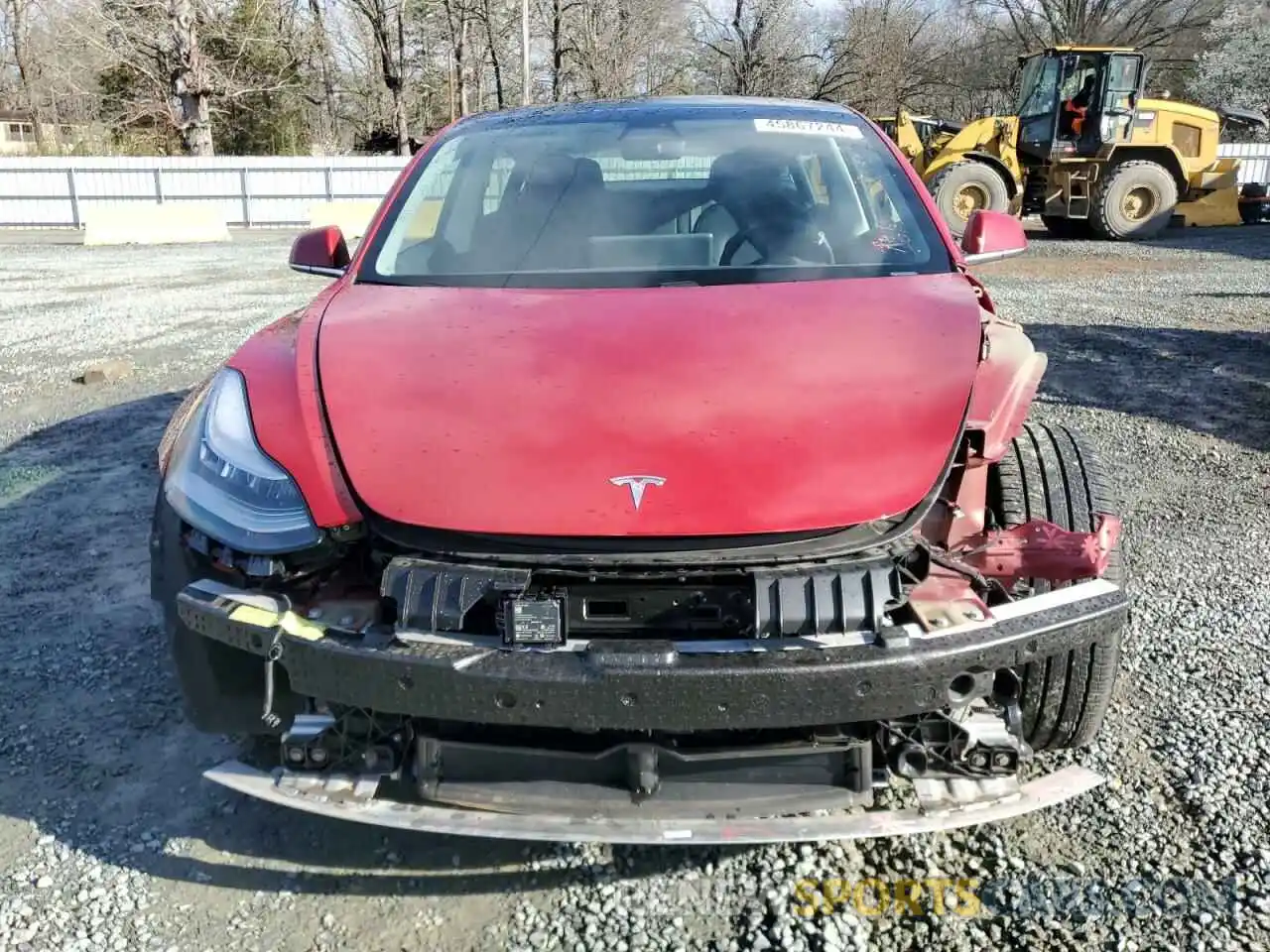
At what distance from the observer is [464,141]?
3.54 meters

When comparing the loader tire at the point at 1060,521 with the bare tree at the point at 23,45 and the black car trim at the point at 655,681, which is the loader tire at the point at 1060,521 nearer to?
the black car trim at the point at 655,681

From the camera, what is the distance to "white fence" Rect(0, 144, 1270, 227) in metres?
22.0

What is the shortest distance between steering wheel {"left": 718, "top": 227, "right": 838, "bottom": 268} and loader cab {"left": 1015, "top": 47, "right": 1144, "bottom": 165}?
14.7 metres

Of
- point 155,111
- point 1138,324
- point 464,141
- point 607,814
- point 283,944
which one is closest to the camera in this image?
point 607,814

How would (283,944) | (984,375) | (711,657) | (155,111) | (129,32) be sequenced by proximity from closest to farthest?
(711,657) < (283,944) < (984,375) < (129,32) < (155,111)

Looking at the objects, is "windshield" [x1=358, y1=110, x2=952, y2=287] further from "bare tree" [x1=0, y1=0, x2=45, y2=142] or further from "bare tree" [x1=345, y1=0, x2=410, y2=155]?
"bare tree" [x1=0, y1=0, x2=45, y2=142]

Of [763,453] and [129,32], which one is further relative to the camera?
[129,32]

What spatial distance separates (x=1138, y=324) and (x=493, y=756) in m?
8.29

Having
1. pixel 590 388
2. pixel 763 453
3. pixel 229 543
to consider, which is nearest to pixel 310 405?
pixel 229 543

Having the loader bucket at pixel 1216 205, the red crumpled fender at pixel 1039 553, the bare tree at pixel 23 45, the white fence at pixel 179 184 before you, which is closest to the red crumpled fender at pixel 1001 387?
the red crumpled fender at pixel 1039 553

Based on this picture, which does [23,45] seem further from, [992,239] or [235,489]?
[235,489]

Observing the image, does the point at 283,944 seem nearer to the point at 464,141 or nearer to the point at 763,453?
the point at 763,453

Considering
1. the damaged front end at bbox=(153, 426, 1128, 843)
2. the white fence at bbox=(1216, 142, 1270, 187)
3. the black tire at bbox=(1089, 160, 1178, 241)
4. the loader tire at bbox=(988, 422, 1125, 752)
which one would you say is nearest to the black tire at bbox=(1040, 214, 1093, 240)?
the black tire at bbox=(1089, 160, 1178, 241)

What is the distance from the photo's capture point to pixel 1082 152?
15.8m
